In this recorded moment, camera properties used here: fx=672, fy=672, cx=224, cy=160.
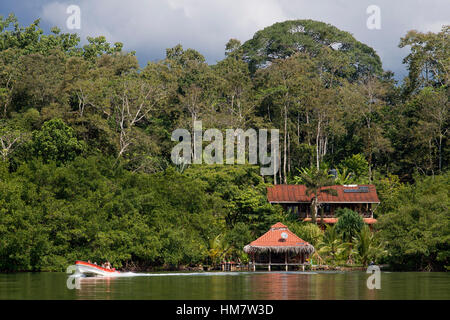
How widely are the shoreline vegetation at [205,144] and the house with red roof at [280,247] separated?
4.06ft

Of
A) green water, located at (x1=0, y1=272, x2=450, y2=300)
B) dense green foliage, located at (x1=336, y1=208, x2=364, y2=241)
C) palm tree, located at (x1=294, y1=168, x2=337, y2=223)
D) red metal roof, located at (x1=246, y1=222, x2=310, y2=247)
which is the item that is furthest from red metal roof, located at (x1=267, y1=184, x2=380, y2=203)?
green water, located at (x1=0, y1=272, x2=450, y2=300)

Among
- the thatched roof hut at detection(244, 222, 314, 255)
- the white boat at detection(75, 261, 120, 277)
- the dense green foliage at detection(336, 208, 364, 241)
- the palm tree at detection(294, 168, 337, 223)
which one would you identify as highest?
the palm tree at detection(294, 168, 337, 223)

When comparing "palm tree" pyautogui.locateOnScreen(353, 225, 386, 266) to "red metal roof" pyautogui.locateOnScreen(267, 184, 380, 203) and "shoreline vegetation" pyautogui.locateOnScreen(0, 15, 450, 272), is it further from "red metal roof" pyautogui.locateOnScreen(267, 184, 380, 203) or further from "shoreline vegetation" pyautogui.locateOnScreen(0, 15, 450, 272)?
"red metal roof" pyautogui.locateOnScreen(267, 184, 380, 203)

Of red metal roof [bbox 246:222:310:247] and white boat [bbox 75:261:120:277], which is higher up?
red metal roof [bbox 246:222:310:247]

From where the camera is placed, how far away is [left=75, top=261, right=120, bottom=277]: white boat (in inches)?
1205

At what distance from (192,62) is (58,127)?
20862 mm

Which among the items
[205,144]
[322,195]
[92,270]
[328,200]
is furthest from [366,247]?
[92,270]

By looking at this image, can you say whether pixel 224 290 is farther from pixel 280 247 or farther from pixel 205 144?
pixel 205 144

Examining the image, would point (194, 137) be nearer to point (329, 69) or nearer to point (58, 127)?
point (58, 127)

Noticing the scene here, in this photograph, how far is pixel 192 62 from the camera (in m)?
62.1

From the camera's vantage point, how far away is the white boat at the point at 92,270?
3061cm

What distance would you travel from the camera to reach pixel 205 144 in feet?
166

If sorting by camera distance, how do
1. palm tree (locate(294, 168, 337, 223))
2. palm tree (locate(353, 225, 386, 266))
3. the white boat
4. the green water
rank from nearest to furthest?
the green water < the white boat < palm tree (locate(353, 225, 386, 266)) < palm tree (locate(294, 168, 337, 223))
